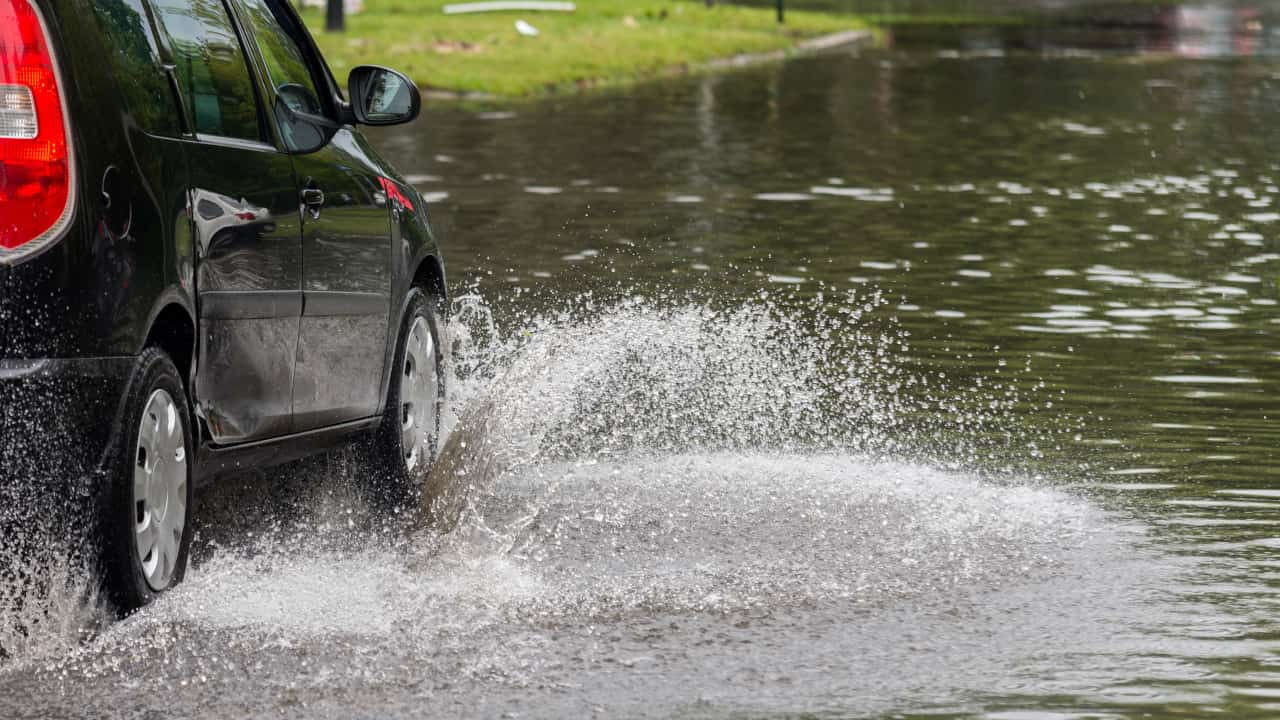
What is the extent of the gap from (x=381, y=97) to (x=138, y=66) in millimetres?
1678

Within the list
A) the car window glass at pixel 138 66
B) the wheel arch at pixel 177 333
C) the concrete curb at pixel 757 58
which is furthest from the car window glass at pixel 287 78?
the concrete curb at pixel 757 58

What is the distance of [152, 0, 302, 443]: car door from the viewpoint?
6.20 meters

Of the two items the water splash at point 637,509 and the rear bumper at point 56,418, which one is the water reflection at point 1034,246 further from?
the rear bumper at point 56,418

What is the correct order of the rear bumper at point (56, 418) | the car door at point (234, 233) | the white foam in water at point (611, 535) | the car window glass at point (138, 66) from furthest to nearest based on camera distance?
the car door at point (234, 233)
the car window glass at point (138, 66)
the white foam in water at point (611, 535)
the rear bumper at point (56, 418)

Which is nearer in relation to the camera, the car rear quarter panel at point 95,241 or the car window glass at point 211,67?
the car rear quarter panel at point 95,241

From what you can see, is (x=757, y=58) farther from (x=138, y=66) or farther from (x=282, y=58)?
(x=138, y=66)

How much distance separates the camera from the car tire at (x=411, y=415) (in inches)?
301

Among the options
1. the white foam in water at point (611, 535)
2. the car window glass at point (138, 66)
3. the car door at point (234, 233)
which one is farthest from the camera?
the car door at point (234, 233)

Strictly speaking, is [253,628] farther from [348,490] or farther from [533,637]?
[348,490]

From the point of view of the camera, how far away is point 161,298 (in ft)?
19.1

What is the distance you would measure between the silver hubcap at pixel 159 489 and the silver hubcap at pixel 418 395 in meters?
1.69

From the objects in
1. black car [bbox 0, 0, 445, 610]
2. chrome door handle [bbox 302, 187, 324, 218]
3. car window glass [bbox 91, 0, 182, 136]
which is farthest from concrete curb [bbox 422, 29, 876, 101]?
car window glass [bbox 91, 0, 182, 136]

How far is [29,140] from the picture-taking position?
5.49 meters

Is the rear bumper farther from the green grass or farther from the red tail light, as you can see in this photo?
the green grass
